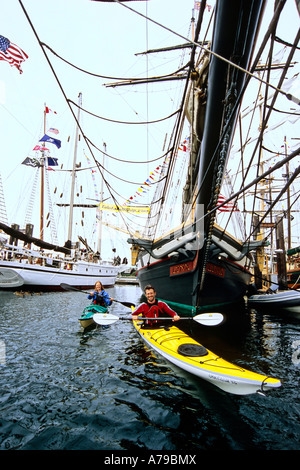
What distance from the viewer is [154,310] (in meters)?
6.72

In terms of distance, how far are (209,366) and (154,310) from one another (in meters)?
3.05

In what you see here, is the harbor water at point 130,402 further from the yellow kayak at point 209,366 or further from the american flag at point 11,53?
the american flag at point 11,53

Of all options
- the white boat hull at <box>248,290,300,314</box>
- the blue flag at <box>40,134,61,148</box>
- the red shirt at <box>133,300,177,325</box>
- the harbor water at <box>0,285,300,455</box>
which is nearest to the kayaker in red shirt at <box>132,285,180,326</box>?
the red shirt at <box>133,300,177,325</box>

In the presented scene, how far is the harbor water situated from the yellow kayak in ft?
1.23

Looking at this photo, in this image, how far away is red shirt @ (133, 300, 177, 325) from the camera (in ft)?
22.0

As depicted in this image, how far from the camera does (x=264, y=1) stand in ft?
11.5

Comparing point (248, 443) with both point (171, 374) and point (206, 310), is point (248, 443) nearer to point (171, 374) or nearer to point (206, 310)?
point (171, 374)

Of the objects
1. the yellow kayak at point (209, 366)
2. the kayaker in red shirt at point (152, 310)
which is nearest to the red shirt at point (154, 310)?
the kayaker in red shirt at point (152, 310)

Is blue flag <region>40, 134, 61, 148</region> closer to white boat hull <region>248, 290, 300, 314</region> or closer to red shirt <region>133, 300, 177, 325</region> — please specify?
red shirt <region>133, 300, 177, 325</region>

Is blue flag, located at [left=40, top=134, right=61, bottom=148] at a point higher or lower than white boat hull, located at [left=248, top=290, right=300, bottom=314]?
higher

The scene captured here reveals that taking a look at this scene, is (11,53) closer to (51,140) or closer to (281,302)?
(51,140)

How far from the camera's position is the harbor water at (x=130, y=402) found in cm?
288
